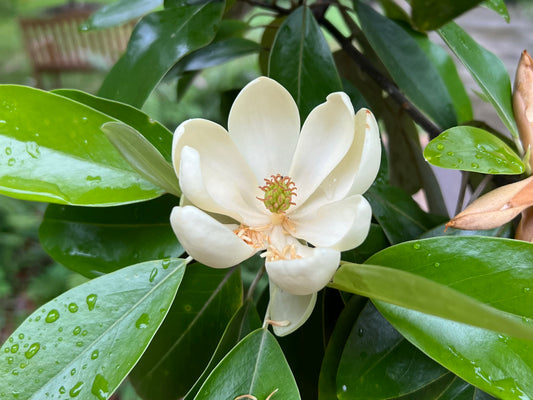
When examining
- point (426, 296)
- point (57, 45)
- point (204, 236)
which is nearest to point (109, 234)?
point (204, 236)

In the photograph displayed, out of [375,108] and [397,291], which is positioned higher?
[397,291]

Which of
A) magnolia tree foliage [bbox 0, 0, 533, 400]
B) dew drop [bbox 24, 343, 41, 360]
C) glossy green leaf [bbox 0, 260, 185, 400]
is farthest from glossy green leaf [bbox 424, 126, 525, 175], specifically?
dew drop [bbox 24, 343, 41, 360]

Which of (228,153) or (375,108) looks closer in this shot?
(228,153)

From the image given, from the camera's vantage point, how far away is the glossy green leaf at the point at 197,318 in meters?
0.53

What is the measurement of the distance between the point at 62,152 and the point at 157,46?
0.64 feet

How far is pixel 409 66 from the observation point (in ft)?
2.04

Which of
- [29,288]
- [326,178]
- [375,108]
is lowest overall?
[29,288]

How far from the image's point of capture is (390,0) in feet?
2.62

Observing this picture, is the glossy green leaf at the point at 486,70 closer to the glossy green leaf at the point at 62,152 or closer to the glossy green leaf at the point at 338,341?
the glossy green leaf at the point at 338,341

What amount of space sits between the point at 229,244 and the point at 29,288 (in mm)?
1909

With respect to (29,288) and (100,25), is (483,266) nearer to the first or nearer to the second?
(100,25)

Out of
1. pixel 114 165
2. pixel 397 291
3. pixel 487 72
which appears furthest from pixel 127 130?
pixel 487 72

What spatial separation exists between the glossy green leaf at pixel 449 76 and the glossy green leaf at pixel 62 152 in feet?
1.31

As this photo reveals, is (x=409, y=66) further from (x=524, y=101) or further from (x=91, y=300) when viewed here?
(x=91, y=300)
